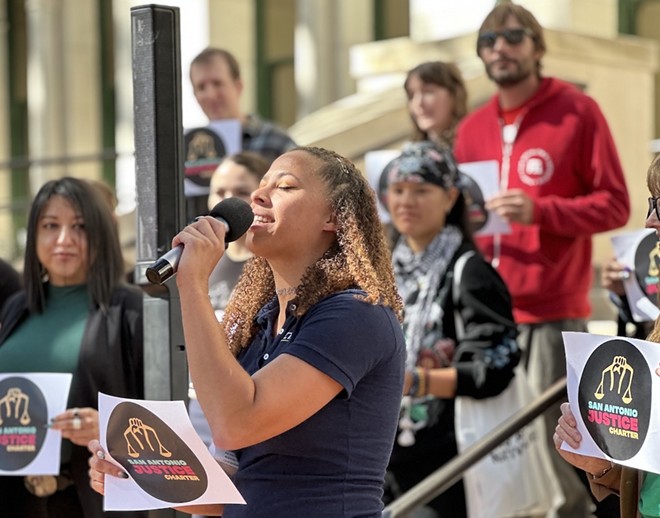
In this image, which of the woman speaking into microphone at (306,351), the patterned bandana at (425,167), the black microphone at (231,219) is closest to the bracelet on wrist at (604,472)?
the woman speaking into microphone at (306,351)

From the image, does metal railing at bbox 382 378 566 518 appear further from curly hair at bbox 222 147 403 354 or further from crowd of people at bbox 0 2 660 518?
curly hair at bbox 222 147 403 354

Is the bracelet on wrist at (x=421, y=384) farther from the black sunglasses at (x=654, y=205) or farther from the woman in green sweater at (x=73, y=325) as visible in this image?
the black sunglasses at (x=654, y=205)

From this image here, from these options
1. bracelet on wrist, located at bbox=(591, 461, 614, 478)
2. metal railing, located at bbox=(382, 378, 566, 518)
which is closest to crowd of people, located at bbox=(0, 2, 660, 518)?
bracelet on wrist, located at bbox=(591, 461, 614, 478)

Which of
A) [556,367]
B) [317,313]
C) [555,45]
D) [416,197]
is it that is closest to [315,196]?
[317,313]

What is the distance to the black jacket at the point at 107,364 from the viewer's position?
207 inches

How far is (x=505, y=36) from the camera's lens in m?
6.39

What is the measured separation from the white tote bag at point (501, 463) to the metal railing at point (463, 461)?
95mm

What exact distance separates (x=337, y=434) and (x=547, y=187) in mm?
3303

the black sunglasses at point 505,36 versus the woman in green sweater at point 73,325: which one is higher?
the black sunglasses at point 505,36

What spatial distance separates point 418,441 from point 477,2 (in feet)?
18.1

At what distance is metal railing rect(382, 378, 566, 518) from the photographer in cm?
538

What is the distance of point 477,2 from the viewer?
10453 millimetres

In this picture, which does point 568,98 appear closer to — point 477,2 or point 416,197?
point 416,197

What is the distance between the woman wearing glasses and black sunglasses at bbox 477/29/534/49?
289 cm
